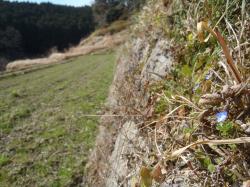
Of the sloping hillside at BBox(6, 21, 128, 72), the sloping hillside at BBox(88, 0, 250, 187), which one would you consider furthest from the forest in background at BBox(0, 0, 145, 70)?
the sloping hillside at BBox(88, 0, 250, 187)

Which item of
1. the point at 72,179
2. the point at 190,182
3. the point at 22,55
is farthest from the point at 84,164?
the point at 22,55

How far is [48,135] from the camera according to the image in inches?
373

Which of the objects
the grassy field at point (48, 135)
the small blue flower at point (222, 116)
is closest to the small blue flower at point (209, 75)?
the small blue flower at point (222, 116)

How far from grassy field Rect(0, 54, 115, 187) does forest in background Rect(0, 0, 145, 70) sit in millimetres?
37728

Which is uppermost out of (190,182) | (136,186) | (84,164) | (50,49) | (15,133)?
(190,182)

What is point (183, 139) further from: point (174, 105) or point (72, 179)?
point (72, 179)

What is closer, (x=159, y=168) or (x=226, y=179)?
(x=226, y=179)

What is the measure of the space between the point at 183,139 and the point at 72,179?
5038 millimetres

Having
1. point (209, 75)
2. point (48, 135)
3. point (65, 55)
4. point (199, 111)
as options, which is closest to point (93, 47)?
point (65, 55)

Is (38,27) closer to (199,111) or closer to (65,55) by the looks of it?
(65,55)

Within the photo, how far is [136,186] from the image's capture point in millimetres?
1968

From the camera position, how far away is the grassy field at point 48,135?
7129 mm

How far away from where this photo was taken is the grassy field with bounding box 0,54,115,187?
23.4 feet

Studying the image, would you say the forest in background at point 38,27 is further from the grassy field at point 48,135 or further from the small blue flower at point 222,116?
the small blue flower at point 222,116
